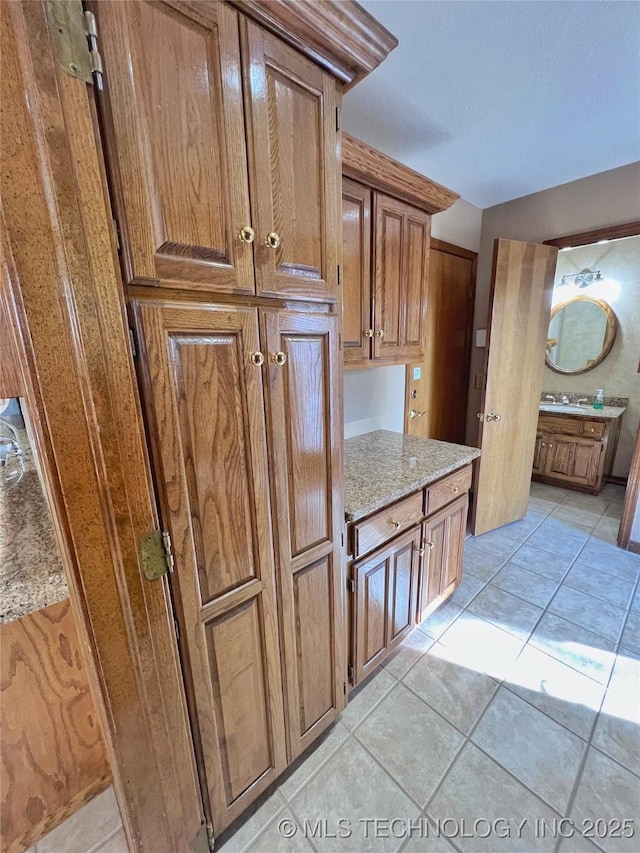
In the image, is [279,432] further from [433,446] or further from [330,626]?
[433,446]

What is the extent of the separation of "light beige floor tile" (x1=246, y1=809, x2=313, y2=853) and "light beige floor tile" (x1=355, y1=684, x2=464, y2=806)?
34 cm

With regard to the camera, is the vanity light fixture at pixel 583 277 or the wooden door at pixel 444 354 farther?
the vanity light fixture at pixel 583 277

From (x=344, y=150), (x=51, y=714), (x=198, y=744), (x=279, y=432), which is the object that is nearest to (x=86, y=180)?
(x=279, y=432)

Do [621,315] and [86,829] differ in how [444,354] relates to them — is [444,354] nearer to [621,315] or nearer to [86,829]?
[621,315]

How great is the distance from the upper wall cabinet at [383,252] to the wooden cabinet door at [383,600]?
0.83m

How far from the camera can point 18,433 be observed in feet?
6.08

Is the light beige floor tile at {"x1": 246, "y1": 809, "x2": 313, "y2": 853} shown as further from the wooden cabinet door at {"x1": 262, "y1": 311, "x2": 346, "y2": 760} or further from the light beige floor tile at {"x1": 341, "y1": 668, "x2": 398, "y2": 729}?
the light beige floor tile at {"x1": 341, "y1": 668, "x2": 398, "y2": 729}

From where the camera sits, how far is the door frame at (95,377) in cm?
52

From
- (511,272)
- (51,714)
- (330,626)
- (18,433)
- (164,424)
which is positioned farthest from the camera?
(511,272)

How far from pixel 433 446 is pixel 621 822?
147 centimetres

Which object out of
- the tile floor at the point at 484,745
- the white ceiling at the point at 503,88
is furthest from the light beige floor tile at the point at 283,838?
the white ceiling at the point at 503,88

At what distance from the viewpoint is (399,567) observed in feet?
4.90

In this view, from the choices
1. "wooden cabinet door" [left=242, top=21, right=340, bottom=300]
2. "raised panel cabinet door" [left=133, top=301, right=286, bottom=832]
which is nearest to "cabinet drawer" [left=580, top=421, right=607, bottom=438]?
"wooden cabinet door" [left=242, top=21, right=340, bottom=300]

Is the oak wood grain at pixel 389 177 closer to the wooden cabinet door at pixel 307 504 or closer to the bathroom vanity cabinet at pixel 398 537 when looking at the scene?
the wooden cabinet door at pixel 307 504
